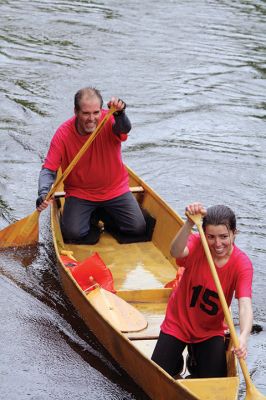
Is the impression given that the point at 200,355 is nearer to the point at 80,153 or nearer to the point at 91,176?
the point at 80,153

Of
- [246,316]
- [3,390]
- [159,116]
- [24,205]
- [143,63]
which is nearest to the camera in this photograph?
[246,316]

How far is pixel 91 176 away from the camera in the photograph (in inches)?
320

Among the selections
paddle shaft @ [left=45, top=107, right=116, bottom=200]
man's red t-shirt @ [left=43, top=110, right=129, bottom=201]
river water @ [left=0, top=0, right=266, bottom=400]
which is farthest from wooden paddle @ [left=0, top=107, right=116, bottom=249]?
paddle shaft @ [left=45, top=107, right=116, bottom=200]

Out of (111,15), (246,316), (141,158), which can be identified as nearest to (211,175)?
(141,158)

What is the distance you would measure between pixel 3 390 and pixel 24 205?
388cm

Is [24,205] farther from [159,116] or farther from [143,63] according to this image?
[143,63]

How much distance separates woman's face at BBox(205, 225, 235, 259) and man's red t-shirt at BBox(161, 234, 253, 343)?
97mm

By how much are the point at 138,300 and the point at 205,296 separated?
183 cm

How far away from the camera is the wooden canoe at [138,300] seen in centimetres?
554

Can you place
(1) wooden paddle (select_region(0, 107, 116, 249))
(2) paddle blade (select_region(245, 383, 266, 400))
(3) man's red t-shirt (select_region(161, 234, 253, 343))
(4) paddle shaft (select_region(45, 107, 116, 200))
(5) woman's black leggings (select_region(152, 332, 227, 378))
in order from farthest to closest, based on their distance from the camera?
1. (1) wooden paddle (select_region(0, 107, 116, 249))
2. (4) paddle shaft (select_region(45, 107, 116, 200))
3. (5) woman's black leggings (select_region(152, 332, 227, 378))
4. (3) man's red t-shirt (select_region(161, 234, 253, 343))
5. (2) paddle blade (select_region(245, 383, 266, 400))

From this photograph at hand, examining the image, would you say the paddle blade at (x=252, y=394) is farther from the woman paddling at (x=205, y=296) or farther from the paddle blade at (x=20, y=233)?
the paddle blade at (x=20, y=233)

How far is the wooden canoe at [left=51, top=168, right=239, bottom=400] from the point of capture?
18.2ft

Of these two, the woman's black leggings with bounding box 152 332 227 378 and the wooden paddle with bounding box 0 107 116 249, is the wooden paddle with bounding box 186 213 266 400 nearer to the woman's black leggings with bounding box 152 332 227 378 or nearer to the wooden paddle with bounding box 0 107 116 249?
the woman's black leggings with bounding box 152 332 227 378

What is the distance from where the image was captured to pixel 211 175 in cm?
1125
